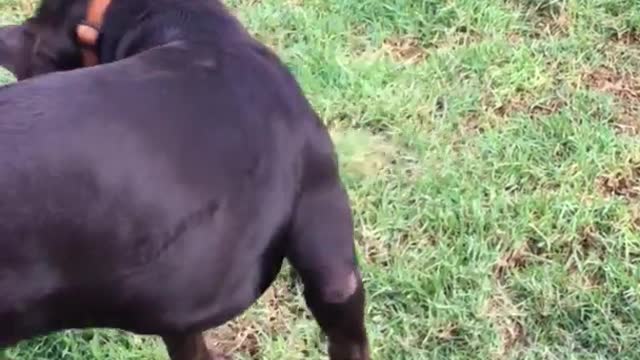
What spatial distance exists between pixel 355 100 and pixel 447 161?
0.39 metres

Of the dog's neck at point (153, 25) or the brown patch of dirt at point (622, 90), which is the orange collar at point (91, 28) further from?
the brown patch of dirt at point (622, 90)

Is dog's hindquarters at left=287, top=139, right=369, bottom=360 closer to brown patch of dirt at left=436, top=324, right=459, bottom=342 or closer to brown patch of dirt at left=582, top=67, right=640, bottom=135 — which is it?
brown patch of dirt at left=436, top=324, right=459, bottom=342

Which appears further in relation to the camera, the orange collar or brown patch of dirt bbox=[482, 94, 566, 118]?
brown patch of dirt bbox=[482, 94, 566, 118]

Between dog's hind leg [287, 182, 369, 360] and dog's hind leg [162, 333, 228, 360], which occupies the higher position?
dog's hind leg [287, 182, 369, 360]

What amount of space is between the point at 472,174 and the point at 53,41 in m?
1.28

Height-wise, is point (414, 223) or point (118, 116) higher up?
point (118, 116)

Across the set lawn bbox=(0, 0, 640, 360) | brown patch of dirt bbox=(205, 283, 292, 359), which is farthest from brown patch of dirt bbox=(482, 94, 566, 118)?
brown patch of dirt bbox=(205, 283, 292, 359)

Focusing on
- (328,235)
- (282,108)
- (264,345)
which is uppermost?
(282,108)

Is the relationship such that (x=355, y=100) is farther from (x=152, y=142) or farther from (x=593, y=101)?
(x=152, y=142)

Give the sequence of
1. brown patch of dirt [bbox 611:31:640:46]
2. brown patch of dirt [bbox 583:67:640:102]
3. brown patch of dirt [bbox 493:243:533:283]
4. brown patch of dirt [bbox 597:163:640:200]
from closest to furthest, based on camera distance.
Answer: brown patch of dirt [bbox 493:243:533:283] < brown patch of dirt [bbox 597:163:640:200] < brown patch of dirt [bbox 583:67:640:102] < brown patch of dirt [bbox 611:31:640:46]

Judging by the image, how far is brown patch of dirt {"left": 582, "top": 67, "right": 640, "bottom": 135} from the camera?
404cm

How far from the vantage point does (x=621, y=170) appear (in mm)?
3850

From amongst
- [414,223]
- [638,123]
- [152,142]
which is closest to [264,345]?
[414,223]

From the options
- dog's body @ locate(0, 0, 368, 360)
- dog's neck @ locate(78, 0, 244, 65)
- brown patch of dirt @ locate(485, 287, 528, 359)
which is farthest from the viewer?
brown patch of dirt @ locate(485, 287, 528, 359)
